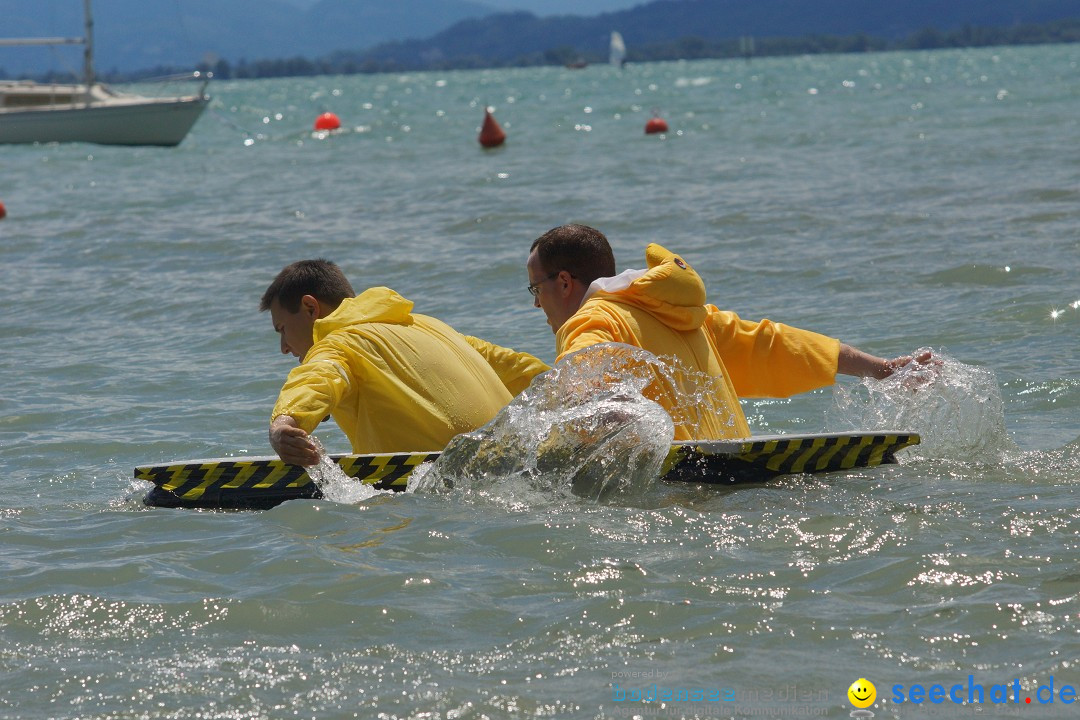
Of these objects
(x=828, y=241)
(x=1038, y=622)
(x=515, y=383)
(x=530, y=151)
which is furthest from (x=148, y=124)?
(x=1038, y=622)

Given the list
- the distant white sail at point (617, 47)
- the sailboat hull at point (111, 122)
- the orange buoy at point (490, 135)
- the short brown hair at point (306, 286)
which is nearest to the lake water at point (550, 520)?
the short brown hair at point (306, 286)

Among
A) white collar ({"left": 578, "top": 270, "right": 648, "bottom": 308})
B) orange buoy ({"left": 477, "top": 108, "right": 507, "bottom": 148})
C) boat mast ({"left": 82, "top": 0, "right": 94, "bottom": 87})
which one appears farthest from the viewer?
boat mast ({"left": 82, "top": 0, "right": 94, "bottom": 87})

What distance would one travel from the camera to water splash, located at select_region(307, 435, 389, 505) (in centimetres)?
477

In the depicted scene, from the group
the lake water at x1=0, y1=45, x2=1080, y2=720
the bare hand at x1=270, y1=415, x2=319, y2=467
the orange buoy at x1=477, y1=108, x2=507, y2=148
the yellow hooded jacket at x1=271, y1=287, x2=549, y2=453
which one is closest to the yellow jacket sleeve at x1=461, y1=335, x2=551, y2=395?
the yellow hooded jacket at x1=271, y1=287, x2=549, y2=453

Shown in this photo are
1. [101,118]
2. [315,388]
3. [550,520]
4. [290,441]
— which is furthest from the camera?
[101,118]

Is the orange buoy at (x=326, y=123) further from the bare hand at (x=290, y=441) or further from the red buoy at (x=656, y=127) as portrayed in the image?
the bare hand at (x=290, y=441)

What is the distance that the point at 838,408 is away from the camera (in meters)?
6.05

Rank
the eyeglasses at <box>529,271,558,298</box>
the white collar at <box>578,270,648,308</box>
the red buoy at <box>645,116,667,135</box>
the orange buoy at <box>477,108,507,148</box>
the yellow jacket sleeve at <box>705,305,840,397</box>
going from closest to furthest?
1. the white collar at <box>578,270,648,308</box>
2. the eyeglasses at <box>529,271,558,298</box>
3. the yellow jacket sleeve at <box>705,305,840,397</box>
4. the orange buoy at <box>477,108,507,148</box>
5. the red buoy at <box>645,116,667,135</box>

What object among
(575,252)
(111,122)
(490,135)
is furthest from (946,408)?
(111,122)

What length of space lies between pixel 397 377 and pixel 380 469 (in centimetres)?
35

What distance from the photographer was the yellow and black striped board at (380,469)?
189 inches

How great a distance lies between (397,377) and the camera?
4.81m

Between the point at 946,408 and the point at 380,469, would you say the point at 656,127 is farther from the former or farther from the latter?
the point at 380,469

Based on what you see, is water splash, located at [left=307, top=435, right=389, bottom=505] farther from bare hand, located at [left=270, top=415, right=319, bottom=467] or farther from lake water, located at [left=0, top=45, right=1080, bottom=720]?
bare hand, located at [left=270, top=415, right=319, bottom=467]
